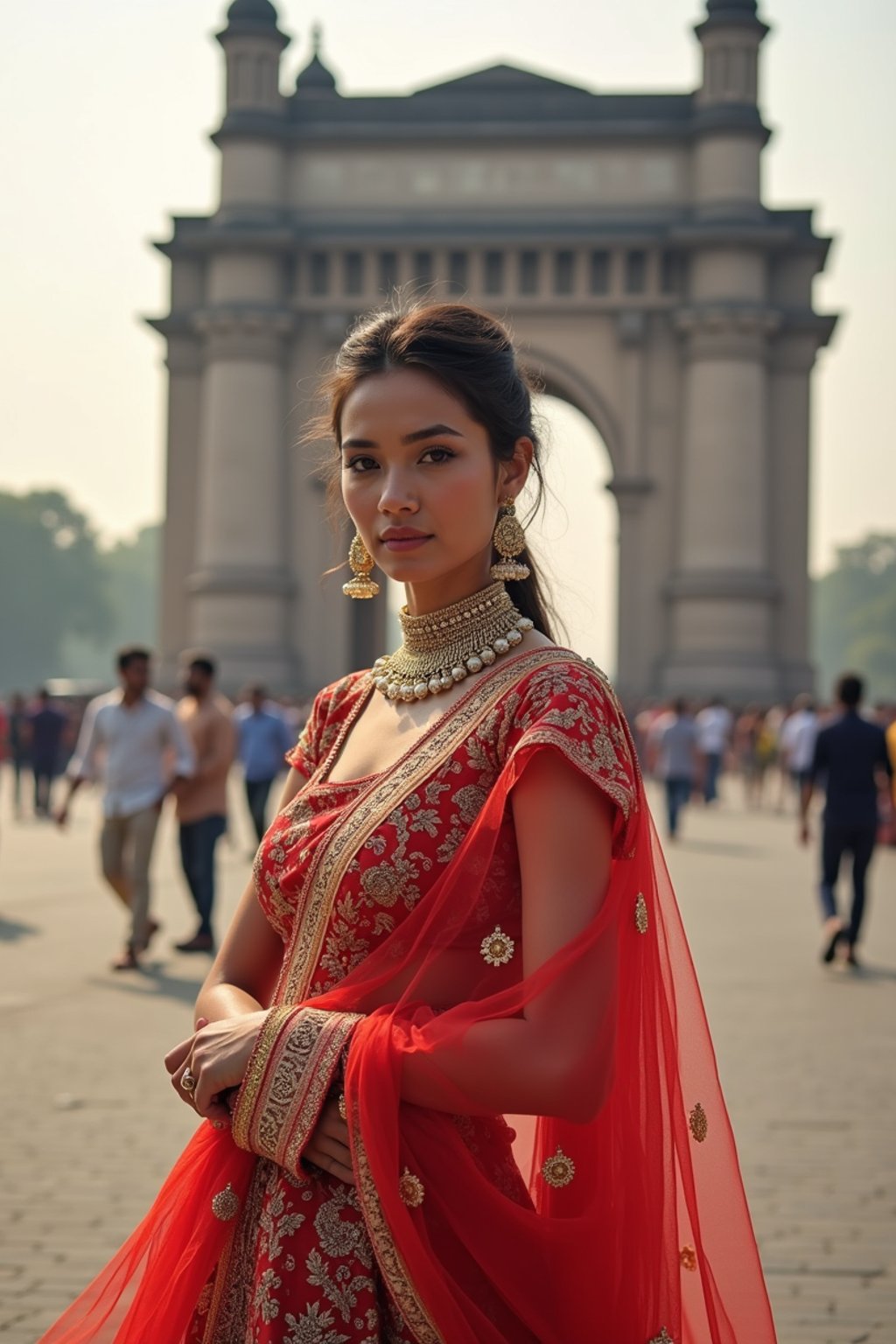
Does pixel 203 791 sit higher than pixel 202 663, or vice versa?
pixel 202 663

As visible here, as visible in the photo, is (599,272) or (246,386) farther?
(599,272)

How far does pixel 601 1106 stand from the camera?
2.21 m

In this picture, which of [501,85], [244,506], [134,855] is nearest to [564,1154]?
[134,855]

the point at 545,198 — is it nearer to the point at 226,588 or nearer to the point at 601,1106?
the point at 226,588

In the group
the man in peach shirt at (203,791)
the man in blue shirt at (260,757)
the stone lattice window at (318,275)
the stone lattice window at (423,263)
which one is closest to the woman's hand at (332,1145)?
the man in peach shirt at (203,791)

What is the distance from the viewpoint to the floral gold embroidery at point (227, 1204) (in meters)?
2.40

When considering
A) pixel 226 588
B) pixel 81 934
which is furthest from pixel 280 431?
pixel 81 934

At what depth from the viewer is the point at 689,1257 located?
2453mm

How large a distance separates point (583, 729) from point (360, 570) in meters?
0.71

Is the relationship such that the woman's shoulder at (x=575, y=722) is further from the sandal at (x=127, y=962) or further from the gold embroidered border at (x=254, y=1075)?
the sandal at (x=127, y=962)

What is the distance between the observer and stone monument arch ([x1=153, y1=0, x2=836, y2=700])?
3647cm

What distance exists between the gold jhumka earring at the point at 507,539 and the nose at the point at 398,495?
0.19 m

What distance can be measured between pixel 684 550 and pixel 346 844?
1353 inches

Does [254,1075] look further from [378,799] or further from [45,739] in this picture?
[45,739]
